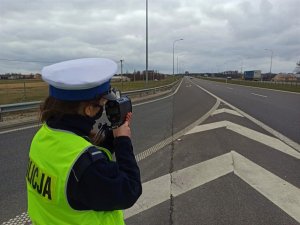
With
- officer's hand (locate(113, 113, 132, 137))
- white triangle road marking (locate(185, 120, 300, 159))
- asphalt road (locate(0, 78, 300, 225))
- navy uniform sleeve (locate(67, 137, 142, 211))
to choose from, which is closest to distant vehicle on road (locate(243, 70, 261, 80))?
white triangle road marking (locate(185, 120, 300, 159))

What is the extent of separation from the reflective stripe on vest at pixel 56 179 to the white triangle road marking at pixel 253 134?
22.1ft

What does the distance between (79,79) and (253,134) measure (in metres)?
9.07

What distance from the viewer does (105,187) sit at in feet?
5.49

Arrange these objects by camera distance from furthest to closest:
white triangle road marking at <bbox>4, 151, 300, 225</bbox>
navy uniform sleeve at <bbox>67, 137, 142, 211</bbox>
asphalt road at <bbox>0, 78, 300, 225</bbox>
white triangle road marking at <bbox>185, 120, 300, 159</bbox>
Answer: white triangle road marking at <bbox>185, 120, 300, 159</bbox>
white triangle road marking at <bbox>4, 151, 300, 225</bbox>
asphalt road at <bbox>0, 78, 300, 225</bbox>
navy uniform sleeve at <bbox>67, 137, 142, 211</bbox>

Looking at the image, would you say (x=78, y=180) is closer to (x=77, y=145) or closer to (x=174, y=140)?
(x=77, y=145)

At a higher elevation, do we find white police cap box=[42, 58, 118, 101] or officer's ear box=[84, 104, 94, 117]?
white police cap box=[42, 58, 118, 101]

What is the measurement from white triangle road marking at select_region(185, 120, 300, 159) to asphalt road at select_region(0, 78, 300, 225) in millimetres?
23

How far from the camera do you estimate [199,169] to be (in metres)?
6.62

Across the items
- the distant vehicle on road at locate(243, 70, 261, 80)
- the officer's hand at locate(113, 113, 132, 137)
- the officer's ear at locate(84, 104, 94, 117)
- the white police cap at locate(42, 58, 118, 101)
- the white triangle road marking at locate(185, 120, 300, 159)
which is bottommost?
the distant vehicle on road at locate(243, 70, 261, 80)

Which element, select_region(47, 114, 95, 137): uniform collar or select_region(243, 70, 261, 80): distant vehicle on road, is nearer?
select_region(47, 114, 95, 137): uniform collar

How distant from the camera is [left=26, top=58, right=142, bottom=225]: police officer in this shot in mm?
1650

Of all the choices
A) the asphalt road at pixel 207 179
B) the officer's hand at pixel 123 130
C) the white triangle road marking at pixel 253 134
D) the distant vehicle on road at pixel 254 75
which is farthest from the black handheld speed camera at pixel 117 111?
the distant vehicle on road at pixel 254 75

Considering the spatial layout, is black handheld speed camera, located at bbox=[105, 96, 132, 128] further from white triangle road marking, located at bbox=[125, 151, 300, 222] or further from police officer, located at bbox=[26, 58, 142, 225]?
white triangle road marking, located at bbox=[125, 151, 300, 222]

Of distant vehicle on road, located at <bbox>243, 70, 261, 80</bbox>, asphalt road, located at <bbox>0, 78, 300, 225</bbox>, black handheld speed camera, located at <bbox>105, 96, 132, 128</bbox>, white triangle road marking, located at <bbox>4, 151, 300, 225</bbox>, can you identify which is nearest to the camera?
black handheld speed camera, located at <bbox>105, 96, 132, 128</bbox>
